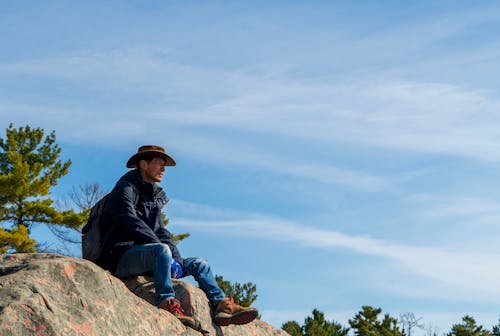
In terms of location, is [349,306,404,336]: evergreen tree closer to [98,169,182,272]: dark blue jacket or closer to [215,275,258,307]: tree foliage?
[215,275,258,307]: tree foliage

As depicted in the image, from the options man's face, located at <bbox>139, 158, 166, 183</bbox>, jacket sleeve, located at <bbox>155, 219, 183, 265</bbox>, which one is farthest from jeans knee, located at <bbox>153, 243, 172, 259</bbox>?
man's face, located at <bbox>139, 158, 166, 183</bbox>

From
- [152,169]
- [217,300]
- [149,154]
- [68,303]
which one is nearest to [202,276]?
[217,300]

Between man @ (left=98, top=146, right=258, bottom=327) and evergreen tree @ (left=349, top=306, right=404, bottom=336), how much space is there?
3041 centimetres

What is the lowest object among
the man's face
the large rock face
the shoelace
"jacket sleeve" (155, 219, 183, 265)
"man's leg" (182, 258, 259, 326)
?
the large rock face

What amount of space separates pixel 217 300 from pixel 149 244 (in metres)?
1.19

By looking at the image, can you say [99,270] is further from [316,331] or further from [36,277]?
[316,331]

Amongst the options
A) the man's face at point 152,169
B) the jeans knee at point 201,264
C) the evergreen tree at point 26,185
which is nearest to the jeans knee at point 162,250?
the jeans knee at point 201,264

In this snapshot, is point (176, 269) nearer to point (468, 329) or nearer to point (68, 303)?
point (68, 303)

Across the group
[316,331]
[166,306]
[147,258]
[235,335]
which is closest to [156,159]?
[147,258]

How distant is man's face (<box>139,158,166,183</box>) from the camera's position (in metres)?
9.02

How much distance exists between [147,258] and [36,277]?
1944mm

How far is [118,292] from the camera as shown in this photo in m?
7.45

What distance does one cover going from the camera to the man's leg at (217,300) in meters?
8.95

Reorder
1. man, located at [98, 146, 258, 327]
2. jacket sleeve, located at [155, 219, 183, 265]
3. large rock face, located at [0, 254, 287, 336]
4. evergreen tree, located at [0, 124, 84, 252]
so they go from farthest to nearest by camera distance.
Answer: evergreen tree, located at [0, 124, 84, 252], jacket sleeve, located at [155, 219, 183, 265], man, located at [98, 146, 258, 327], large rock face, located at [0, 254, 287, 336]
